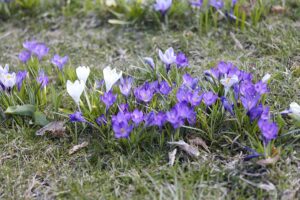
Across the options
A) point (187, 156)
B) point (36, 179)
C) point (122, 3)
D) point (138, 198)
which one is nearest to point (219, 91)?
point (187, 156)

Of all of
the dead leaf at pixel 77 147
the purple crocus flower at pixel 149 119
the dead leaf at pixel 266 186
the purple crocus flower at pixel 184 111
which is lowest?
the dead leaf at pixel 266 186

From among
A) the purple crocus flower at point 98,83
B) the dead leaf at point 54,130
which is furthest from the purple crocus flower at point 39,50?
the dead leaf at point 54,130

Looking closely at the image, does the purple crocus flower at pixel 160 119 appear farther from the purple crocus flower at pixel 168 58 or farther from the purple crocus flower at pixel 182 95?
the purple crocus flower at pixel 168 58

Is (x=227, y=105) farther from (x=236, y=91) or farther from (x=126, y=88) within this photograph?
(x=126, y=88)

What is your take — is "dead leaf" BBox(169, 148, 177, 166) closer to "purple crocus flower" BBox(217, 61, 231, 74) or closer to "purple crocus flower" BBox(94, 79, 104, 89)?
"purple crocus flower" BBox(217, 61, 231, 74)

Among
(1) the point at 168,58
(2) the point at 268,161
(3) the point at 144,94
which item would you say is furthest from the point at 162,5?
(2) the point at 268,161
